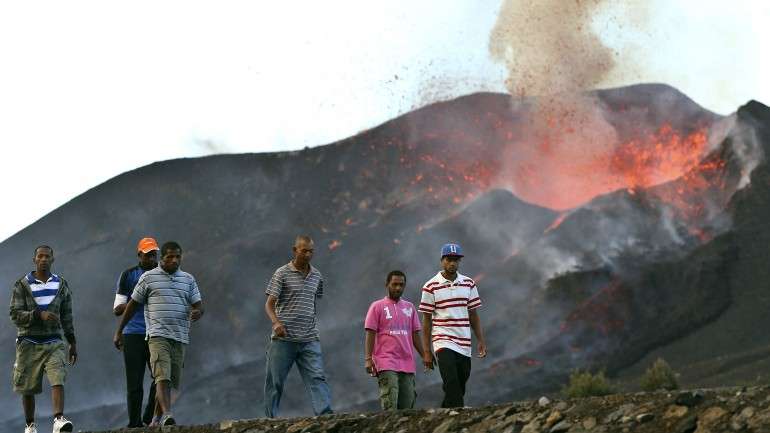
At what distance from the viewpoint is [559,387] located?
6931 cm

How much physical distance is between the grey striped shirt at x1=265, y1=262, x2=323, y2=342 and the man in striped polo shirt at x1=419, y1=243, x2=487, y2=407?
115 centimetres

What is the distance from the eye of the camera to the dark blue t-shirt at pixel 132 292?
1232cm

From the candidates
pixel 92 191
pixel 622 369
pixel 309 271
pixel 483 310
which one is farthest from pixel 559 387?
pixel 309 271

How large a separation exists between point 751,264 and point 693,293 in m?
4.68

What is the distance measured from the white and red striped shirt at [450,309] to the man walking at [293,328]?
1.15 m

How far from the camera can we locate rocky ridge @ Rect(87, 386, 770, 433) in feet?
25.6

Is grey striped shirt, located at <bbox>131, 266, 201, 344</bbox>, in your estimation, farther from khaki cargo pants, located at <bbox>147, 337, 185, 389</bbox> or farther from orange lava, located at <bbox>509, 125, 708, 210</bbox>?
orange lava, located at <bbox>509, 125, 708, 210</bbox>

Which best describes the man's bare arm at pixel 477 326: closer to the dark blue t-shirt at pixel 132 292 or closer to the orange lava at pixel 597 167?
the dark blue t-shirt at pixel 132 292

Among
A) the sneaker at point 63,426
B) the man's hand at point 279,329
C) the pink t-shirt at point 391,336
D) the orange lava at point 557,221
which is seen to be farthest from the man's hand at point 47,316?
the orange lava at point 557,221

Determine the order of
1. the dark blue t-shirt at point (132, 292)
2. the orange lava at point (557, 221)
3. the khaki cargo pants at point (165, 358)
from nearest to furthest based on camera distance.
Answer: the khaki cargo pants at point (165, 358)
the dark blue t-shirt at point (132, 292)
the orange lava at point (557, 221)

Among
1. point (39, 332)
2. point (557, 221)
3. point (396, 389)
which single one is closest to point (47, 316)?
point (39, 332)

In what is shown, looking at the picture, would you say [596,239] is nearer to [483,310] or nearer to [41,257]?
[483,310]

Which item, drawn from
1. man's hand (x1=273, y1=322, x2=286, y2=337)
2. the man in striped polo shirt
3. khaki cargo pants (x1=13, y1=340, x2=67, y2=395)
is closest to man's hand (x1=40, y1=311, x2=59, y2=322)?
khaki cargo pants (x1=13, y1=340, x2=67, y2=395)

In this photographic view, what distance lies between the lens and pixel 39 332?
12.1 metres
